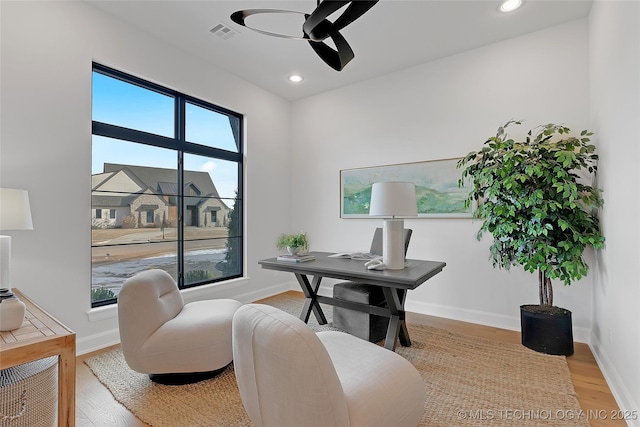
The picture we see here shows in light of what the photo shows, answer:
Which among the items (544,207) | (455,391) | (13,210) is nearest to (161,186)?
(13,210)

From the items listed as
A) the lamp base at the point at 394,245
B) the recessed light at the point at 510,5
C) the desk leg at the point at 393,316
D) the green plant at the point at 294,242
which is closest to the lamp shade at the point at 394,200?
the lamp base at the point at 394,245

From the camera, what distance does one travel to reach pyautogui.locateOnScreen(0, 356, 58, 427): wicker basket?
4.55 feet

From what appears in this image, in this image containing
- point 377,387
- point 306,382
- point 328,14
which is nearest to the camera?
point 306,382

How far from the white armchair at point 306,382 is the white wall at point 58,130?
80.8 inches

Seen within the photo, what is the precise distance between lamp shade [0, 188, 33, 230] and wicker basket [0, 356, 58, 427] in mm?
801

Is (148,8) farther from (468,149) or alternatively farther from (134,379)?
(468,149)

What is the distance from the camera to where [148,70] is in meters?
3.16

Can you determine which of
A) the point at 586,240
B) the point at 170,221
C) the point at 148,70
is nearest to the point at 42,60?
the point at 148,70

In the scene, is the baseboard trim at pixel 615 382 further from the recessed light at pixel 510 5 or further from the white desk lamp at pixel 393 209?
the recessed light at pixel 510 5

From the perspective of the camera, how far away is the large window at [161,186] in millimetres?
2928

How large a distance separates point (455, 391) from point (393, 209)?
1267 millimetres

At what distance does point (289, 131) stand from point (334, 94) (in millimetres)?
919

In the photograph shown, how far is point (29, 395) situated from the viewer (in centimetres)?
146

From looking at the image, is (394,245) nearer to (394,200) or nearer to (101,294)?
(394,200)
